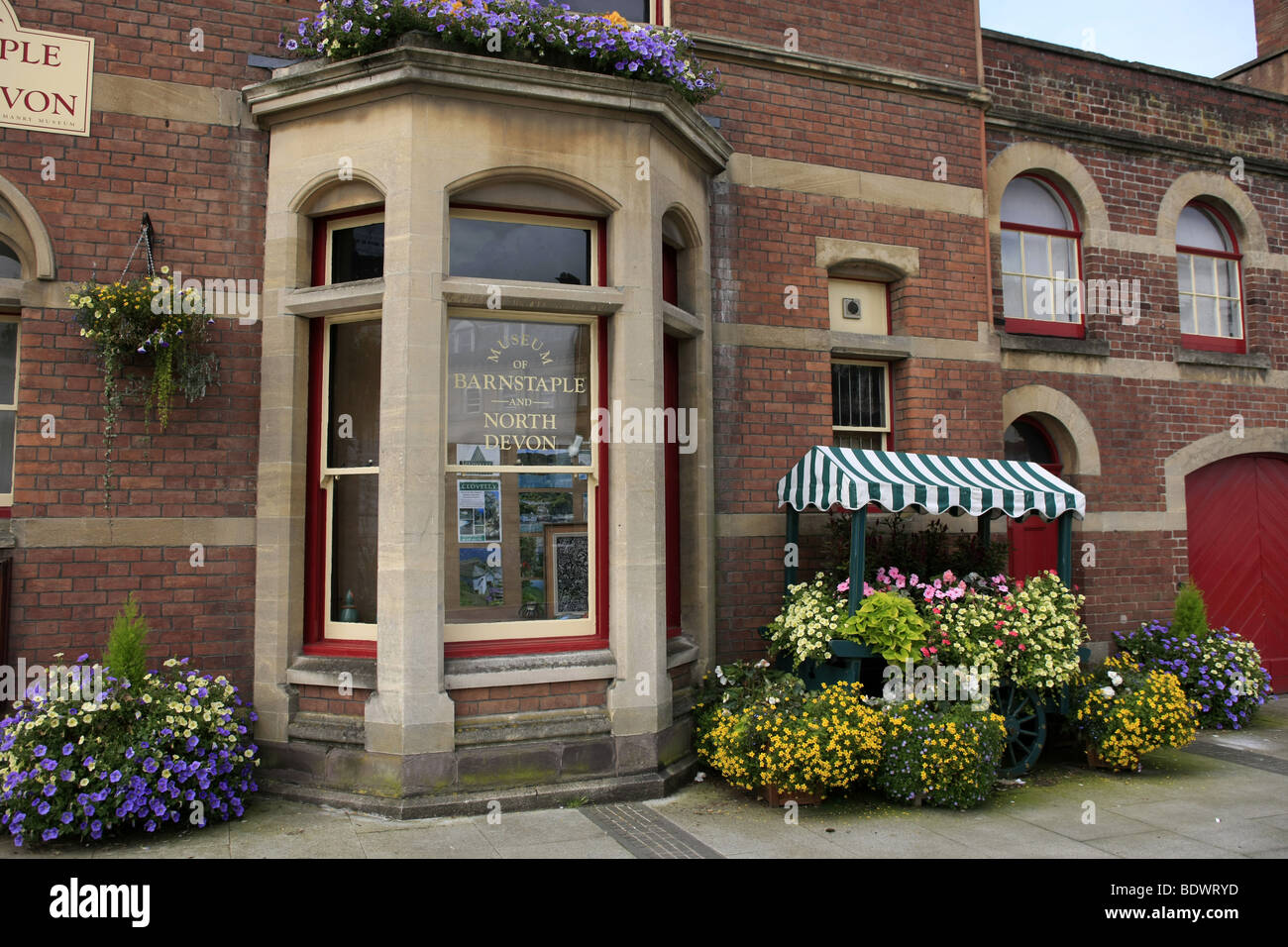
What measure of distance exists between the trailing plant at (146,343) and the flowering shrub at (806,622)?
186 inches

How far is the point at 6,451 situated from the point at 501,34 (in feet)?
15.3

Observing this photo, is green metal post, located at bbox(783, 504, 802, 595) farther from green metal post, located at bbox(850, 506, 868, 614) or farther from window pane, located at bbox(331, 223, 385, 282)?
window pane, located at bbox(331, 223, 385, 282)

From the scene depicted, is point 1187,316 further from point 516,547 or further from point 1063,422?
point 516,547

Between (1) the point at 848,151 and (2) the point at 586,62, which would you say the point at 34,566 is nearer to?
(2) the point at 586,62

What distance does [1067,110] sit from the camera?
34.7ft

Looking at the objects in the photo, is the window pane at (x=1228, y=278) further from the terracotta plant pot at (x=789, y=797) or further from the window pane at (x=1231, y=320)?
the terracotta plant pot at (x=789, y=797)

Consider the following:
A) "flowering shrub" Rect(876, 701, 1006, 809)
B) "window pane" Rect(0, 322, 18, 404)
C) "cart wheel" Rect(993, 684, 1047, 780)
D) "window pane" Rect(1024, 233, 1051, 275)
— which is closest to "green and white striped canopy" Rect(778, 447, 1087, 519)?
"cart wheel" Rect(993, 684, 1047, 780)

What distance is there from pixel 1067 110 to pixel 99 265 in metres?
9.83

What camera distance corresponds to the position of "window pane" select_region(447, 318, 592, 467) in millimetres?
6879

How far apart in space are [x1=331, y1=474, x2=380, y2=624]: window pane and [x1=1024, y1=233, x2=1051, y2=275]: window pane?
754 cm

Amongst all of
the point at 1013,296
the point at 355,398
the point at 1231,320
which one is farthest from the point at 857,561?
the point at 1231,320

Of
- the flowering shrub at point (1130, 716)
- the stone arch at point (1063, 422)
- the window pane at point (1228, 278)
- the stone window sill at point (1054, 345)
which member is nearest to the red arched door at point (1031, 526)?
the stone arch at point (1063, 422)

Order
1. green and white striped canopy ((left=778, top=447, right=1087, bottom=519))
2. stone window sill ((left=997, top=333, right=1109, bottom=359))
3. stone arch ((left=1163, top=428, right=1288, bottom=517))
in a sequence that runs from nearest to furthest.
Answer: green and white striped canopy ((left=778, top=447, right=1087, bottom=519)), stone window sill ((left=997, top=333, right=1109, bottom=359)), stone arch ((left=1163, top=428, right=1288, bottom=517))

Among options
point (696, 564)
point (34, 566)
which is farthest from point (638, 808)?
point (34, 566)
